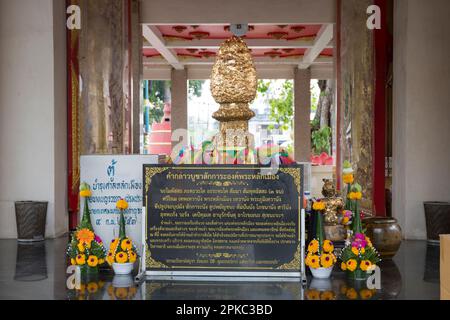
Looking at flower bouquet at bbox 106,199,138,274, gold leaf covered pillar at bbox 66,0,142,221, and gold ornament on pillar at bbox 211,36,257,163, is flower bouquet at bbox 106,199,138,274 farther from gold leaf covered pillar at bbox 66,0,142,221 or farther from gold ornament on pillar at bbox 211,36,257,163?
gold ornament on pillar at bbox 211,36,257,163

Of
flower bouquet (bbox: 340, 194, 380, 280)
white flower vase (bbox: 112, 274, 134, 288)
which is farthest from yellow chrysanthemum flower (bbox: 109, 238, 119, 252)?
flower bouquet (bbox: 340, 194, 380, 280)

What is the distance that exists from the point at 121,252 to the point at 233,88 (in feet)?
21.7

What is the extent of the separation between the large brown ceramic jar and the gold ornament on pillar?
542 cm

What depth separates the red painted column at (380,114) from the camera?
791 centimetres

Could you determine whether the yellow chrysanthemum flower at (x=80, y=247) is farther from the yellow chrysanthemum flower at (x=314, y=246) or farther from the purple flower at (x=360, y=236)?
the purple flower at (x=360, y=236)

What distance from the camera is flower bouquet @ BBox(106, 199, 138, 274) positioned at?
4.42 metres

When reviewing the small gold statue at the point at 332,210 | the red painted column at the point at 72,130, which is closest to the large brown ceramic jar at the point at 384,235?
the small gold statue at the point at 332,210

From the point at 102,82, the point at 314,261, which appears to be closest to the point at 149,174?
the point at 314,261

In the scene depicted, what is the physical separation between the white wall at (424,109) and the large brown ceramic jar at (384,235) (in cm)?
182

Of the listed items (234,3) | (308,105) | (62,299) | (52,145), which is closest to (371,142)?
(234,3)

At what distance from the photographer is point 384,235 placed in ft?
17.1

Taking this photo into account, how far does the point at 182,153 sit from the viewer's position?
469 centimetres

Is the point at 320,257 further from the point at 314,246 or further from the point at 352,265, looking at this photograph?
the point at 352,265
